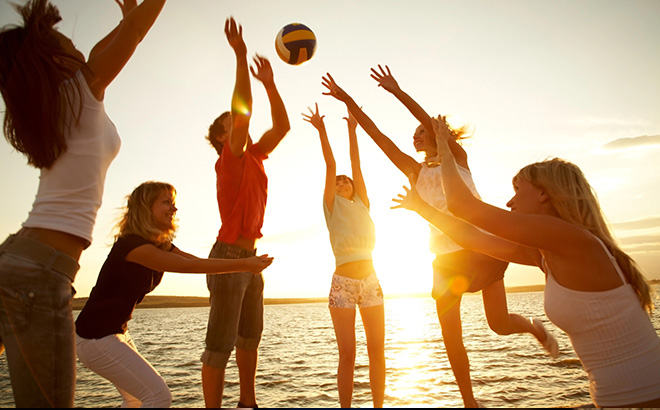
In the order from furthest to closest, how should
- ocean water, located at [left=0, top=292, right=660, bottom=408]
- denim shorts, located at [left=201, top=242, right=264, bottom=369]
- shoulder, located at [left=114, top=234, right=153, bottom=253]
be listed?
1. ocean water, located at [left=0, top=292, right=660, bottom=408]
2. denim shorts, located at [left=201, top=242, right=264, bottom=369]
3. shoulder, located at [left=114, top=234, right=153, bottom=253]

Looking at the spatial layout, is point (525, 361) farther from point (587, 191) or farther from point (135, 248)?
point (135, 248)

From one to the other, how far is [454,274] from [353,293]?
1.24 m

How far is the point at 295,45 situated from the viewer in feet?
23.0

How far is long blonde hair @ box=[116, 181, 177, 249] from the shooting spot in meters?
4.25

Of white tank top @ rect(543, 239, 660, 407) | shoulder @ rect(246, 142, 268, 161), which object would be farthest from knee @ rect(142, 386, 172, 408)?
white tank top @ rect(543, 239, 660, 407)

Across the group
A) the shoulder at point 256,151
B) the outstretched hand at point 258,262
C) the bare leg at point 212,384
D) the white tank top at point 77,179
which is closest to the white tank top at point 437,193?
the shoulder at point 256,151

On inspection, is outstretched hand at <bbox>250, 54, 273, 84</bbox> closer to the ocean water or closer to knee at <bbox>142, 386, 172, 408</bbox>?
knee at <bbox>142, 386, 172, 408</bbox>

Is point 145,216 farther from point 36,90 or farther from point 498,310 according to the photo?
point 498,310

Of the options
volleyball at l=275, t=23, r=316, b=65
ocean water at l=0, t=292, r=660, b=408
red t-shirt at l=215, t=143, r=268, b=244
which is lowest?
ocean water at l=0, t=292, r=660, b=408

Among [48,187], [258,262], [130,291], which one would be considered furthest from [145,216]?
[48,187]

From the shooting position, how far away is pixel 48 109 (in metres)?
2.30

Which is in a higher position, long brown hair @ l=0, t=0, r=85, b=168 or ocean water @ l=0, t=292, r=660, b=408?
long brown hair @ l=0, t=0, r=85, b=168

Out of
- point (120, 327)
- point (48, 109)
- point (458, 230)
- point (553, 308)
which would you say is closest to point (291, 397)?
point (120, 327)

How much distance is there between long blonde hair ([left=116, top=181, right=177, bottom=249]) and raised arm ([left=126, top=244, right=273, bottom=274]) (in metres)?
0.29
